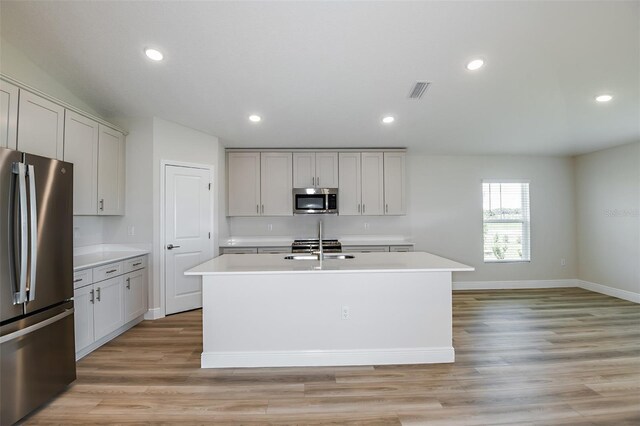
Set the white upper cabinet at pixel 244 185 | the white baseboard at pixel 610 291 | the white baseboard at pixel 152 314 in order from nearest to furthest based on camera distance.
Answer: the white baseboard at pixel 152 314
the white baseboard at pixel 610 291
the white upper cabinet at pixel 244 185

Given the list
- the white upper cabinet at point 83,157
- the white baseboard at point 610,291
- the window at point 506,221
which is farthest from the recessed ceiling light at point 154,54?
the white baseboard at point 610,291

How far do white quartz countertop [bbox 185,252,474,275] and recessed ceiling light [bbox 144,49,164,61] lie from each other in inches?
70.4

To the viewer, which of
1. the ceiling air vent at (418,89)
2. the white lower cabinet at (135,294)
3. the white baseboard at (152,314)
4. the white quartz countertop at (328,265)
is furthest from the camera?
the white baseboard at (152,314)

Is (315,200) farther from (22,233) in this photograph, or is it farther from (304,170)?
(22,233)

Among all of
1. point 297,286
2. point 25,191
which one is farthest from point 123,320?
point 297,286

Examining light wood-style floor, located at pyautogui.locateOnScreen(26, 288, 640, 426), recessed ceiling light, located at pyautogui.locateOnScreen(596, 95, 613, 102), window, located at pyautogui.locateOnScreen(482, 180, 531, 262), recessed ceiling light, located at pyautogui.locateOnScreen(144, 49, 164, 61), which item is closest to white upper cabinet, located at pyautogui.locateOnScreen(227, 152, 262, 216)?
light wood-style floor, located at pyautogui.locateOnScreen(26, 288, 640, 426)

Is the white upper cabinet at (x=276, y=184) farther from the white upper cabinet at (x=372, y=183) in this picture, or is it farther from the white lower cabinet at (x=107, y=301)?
the white lower cabinet at (x=107, y=301)

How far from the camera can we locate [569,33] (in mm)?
1965

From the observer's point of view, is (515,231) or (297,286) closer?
(297,286)

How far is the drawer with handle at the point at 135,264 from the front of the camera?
317cm

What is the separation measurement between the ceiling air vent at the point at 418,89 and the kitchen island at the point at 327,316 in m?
1.70

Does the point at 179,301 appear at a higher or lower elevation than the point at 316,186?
lower

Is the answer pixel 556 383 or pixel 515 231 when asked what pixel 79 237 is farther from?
pixel 515 231

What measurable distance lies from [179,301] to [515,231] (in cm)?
581
